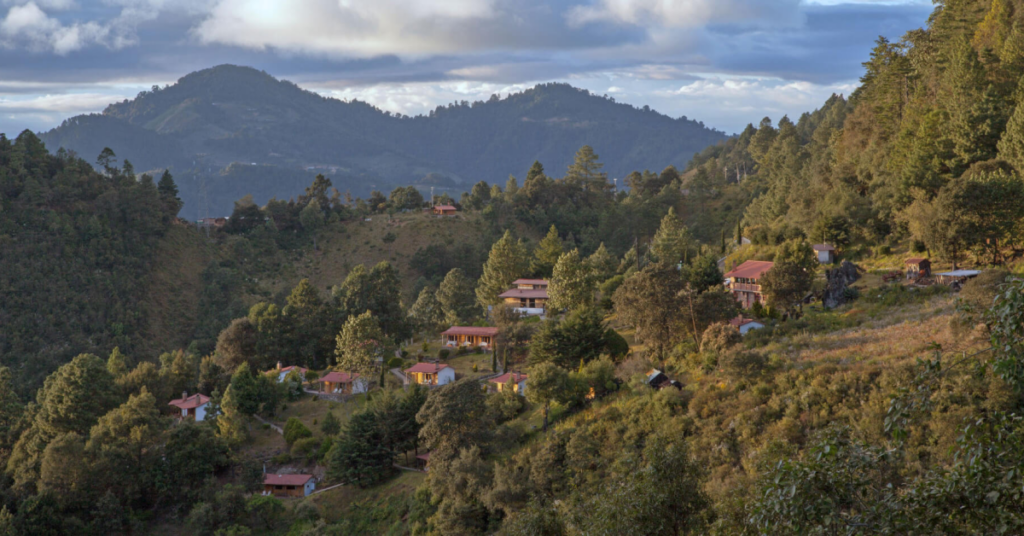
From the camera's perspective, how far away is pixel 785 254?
129 ft

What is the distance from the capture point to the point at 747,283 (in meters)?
41.1

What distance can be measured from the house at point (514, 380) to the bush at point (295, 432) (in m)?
10.00

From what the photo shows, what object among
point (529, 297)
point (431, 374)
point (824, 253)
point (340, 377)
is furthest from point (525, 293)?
point (824, 253)

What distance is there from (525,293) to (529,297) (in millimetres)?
1017

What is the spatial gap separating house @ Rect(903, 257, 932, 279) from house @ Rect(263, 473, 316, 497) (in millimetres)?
31752

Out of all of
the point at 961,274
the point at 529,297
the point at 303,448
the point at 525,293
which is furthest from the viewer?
the point at 525,293

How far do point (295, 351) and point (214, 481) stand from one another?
18.3 m

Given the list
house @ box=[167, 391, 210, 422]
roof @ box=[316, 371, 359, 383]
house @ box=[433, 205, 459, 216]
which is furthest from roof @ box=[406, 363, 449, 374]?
house @ box=[433, 205, 459, 216]

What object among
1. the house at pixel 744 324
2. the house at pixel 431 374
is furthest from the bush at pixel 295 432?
the house at pixel 744 324

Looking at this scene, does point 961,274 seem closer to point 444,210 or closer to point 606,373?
point 606,373

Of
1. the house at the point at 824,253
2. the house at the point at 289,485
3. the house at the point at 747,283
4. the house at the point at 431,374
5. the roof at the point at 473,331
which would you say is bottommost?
the house at the point at 289,485

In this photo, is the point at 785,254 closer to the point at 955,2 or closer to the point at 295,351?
the point at 955,2

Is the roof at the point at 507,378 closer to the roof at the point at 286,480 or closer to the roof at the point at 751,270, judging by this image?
the roof at the point at 286,480

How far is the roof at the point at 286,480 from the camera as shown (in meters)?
31.8
